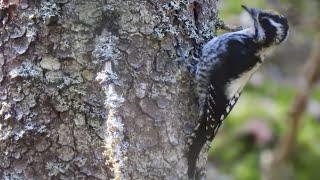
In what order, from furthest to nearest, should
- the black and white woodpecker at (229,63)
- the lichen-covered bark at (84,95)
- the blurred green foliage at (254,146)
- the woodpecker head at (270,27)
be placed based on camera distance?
the blurred green foliage at (254,146), the woodpecker head at (270,27), the black and white woodpecker at (229,63), the lichen-covered bark at (84,95)

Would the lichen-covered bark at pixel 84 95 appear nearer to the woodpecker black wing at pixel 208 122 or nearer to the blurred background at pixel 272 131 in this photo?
the woodpecker black wing at pixel 208 122

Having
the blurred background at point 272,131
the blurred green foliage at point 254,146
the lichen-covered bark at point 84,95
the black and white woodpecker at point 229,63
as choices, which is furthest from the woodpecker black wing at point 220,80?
the blurred green foliage at point 254,146

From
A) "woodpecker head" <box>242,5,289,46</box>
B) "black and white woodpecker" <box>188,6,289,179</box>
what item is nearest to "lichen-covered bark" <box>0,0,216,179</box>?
"black and white woodpecker" <box>188,6,289,179</box>

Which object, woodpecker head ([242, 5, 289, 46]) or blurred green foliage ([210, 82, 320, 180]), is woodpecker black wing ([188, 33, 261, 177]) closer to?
woodpecker head ([242, 5, 289, 46])

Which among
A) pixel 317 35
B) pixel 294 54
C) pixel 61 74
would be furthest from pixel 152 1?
pixel 294 54

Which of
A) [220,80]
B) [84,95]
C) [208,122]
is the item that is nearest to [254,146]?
[220,80]
